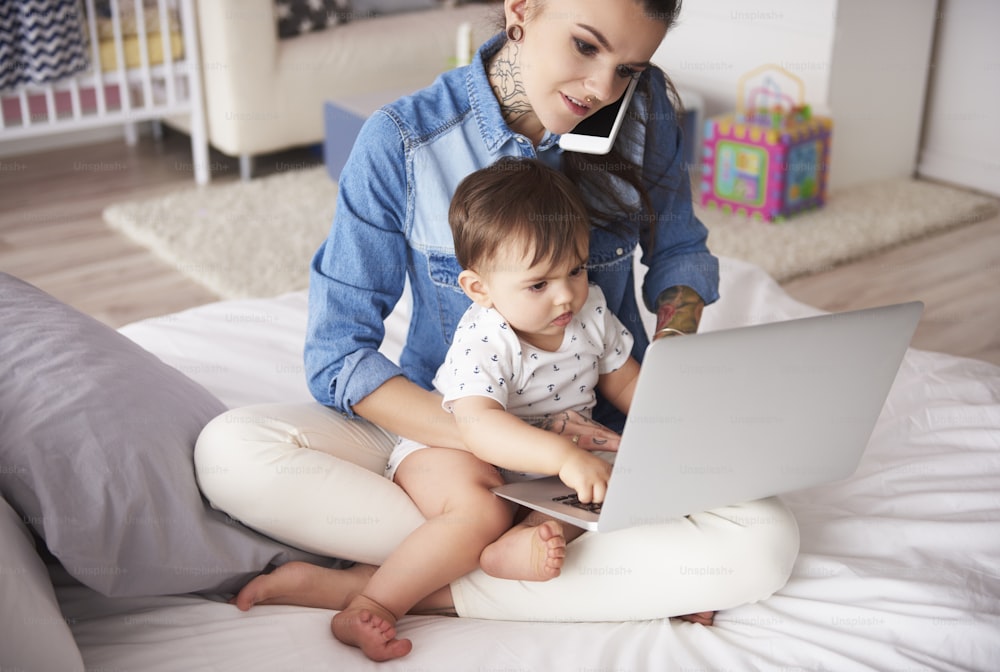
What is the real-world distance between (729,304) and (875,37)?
185 cm

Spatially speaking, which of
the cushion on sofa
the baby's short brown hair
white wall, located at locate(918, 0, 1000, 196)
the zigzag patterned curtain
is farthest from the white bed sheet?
the cushion on sofa

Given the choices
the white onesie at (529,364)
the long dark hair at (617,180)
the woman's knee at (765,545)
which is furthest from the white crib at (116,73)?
the woman's knee at (765,545)

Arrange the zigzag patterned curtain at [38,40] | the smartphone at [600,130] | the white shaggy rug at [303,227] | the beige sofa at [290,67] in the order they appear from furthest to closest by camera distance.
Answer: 1. the beige sofa at [290,67]
2. the zigzag patterned curtain at [38,40]
3. the white shaggy rug at [303,227]
4. the smartphone at [600,130]

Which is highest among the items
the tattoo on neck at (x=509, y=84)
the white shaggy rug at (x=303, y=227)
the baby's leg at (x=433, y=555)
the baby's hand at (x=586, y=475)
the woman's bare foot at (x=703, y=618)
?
the tattoo on neck at (x=509, y=84)

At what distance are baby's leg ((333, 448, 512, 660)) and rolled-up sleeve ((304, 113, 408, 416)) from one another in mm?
180

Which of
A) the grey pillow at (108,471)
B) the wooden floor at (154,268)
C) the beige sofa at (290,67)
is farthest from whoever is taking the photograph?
the beige sofa at (290,67)

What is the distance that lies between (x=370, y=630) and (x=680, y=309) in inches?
23.8

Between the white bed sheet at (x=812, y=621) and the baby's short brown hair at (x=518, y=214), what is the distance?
439 mm

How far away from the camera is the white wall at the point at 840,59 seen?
11.0 ft

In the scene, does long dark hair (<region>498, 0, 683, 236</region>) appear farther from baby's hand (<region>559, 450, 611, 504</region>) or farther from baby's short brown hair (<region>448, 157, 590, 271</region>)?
baby's hand (<region>559, 450, 611, 504</region>)

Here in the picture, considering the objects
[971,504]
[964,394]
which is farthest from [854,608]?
[964,394]

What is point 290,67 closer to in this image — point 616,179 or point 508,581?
point 616,179

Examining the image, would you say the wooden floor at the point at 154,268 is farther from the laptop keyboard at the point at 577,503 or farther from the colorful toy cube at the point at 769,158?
the laptop keyboard at the point at 577,503

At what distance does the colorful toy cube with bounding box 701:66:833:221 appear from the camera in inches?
128
